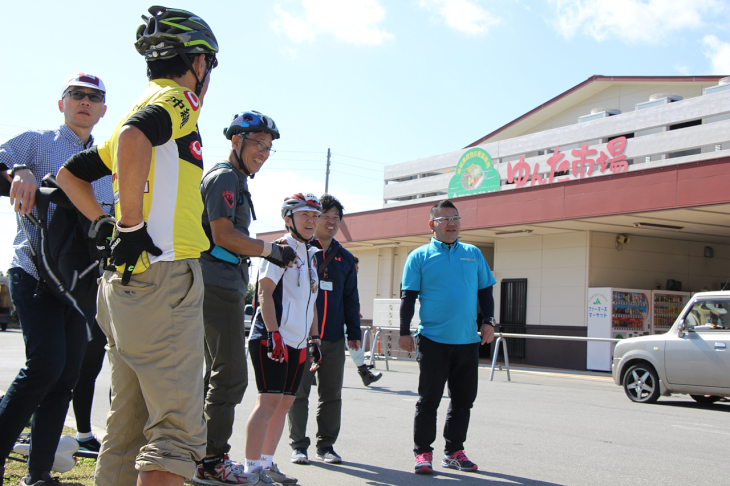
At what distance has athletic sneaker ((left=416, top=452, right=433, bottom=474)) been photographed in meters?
5.33

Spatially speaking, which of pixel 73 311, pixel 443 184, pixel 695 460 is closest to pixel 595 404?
pixel 695 460

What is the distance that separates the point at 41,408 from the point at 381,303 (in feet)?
57.7

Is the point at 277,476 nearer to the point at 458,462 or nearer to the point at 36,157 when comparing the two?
the point at 458,462

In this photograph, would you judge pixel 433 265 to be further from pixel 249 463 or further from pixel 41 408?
pixel 41 408

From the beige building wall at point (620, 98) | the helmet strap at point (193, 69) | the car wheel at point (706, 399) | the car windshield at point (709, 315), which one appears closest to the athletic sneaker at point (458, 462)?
the helmet strap at point (193, 69)

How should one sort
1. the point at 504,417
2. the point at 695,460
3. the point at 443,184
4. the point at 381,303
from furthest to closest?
the point at 443,184 < the point at 381,303 < the point at 504,417 < the point at 695,460

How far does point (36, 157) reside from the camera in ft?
13.7

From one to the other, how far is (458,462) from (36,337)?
3309 millimetres

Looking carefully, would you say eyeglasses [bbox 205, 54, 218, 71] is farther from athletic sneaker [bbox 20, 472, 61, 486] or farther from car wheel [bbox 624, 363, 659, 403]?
car wheel [bbox 624, 363, 659, 403]

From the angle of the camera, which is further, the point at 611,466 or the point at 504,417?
the point at 504,417

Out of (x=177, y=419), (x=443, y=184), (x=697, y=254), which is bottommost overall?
(x=177, y=419)

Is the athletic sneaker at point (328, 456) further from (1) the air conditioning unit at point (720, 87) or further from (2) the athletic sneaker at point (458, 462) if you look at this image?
(1) the air conditioning unit at point (720, 87)

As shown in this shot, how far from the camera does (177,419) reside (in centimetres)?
267

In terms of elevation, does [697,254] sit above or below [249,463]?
above
